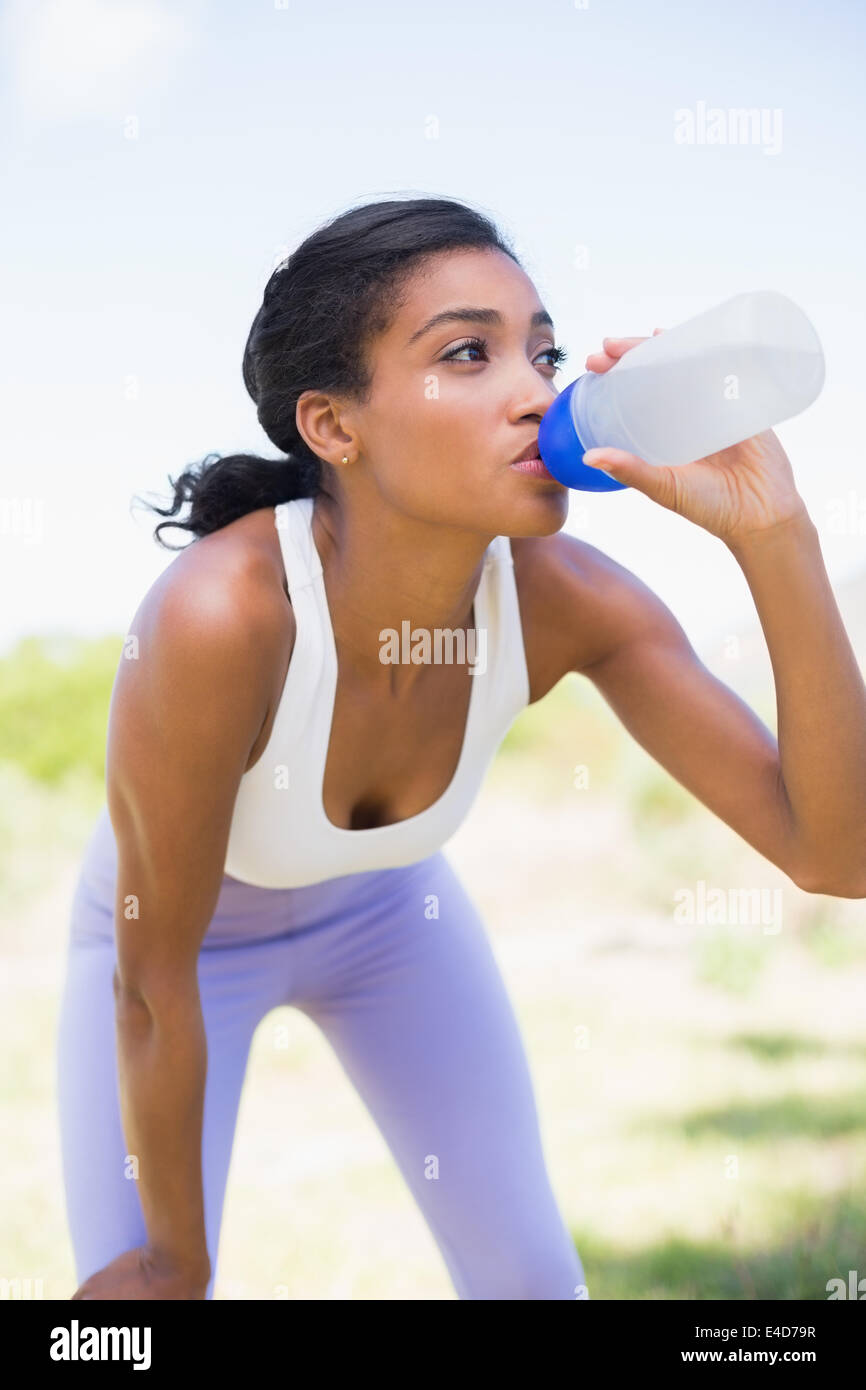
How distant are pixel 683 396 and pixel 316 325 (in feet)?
1.63

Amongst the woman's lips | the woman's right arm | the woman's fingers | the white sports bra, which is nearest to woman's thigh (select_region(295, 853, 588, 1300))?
the white sports bra

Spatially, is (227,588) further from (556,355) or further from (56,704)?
(56,704)

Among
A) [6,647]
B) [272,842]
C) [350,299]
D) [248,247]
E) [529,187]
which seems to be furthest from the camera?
[6,647]

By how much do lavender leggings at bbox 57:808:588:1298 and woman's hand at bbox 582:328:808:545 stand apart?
0.77 m

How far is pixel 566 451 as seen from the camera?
54.8 inches

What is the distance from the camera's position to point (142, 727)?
1544 millimetres

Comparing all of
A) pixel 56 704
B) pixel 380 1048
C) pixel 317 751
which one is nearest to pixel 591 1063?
pixel 56 704

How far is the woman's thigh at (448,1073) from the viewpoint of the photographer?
70.5 inches

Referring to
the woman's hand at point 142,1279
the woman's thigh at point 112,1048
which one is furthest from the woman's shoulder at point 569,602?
the woman's hand at point 142,1279

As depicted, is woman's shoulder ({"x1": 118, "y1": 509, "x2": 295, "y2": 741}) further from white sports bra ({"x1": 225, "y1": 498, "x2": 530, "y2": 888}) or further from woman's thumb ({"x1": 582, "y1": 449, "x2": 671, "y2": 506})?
woman's thumb ({"x1": 582, "y1": 449, "x2": 671, "y2": 506})

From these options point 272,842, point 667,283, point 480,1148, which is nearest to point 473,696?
point 272,842

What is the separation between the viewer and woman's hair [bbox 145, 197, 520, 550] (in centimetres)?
159
